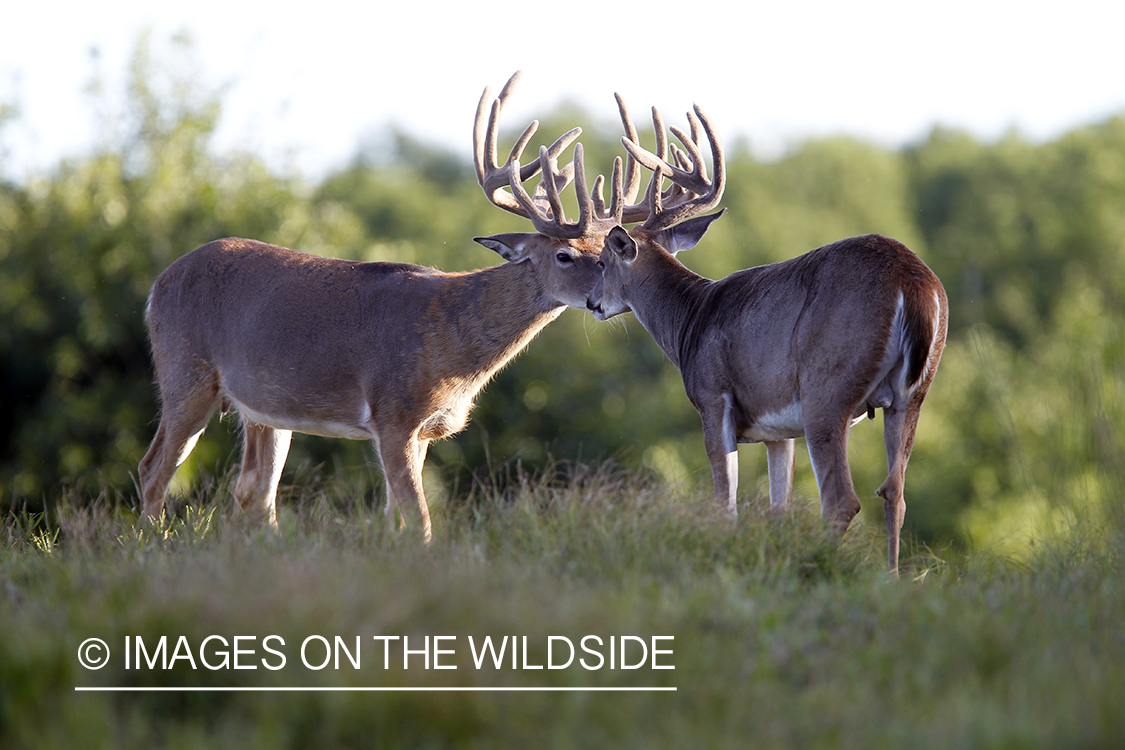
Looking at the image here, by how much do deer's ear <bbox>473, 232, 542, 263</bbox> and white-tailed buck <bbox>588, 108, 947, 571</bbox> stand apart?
575 millimetres

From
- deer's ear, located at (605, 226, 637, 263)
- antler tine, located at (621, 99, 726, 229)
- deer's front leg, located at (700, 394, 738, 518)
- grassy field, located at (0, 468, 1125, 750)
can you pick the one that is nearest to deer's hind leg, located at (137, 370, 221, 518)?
grassy field, located at (0, 468, 1125, 750)

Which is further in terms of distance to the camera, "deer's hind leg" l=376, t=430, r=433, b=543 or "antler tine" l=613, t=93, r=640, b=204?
"antler tine" l=613, t=93, r=640, b=204

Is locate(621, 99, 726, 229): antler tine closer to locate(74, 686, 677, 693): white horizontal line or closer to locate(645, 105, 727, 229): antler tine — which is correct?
locate(645, 105, 727, 229): antler tine

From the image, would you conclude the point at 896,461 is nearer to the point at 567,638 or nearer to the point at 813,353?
the point at 813,353

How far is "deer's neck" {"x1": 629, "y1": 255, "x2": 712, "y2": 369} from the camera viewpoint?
729 cm

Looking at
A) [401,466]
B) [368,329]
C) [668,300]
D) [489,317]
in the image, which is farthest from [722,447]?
[368,329]

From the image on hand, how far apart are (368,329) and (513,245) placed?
116 cm

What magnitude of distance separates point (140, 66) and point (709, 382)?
17.4 metres

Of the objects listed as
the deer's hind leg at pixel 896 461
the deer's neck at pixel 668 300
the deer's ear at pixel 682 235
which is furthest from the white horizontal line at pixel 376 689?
the deer's ear at pixel 682 235

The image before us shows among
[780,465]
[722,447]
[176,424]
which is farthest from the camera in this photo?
[176,424]

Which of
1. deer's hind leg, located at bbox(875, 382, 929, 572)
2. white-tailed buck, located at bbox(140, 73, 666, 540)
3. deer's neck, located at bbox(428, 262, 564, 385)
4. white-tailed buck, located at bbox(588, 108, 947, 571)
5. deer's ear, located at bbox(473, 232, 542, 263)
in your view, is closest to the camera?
white-tailed buck, located at bbox(588, 108, 947, 571)

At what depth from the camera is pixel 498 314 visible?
294 inches

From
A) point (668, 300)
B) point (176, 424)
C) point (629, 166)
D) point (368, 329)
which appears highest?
point (629, 166)

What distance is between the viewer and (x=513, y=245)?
7.59 m
